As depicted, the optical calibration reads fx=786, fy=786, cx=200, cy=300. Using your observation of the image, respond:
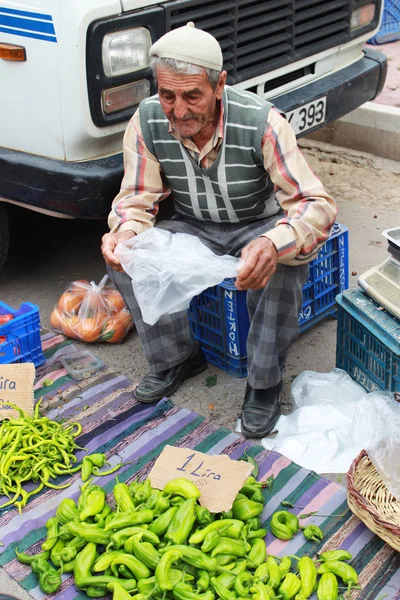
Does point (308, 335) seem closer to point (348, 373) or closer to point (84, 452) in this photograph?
point (348, 373)

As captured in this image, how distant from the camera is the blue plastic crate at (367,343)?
120 inches

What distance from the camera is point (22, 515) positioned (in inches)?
114

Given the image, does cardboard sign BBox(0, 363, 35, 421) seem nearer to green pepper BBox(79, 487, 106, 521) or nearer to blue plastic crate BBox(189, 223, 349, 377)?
green pepper BBox(79, 487, 106, 521)

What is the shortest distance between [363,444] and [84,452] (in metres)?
1.13

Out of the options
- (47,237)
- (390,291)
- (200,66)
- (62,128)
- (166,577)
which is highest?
(200,66)

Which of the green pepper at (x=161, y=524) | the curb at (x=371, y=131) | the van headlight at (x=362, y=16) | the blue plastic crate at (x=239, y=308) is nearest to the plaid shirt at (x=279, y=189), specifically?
the blue plastic crate at (x=239, y=308)

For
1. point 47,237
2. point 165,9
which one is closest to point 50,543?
point 165,9

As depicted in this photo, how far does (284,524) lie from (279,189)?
4.20 feet

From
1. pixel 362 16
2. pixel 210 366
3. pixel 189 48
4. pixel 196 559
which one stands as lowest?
pixel 210 366

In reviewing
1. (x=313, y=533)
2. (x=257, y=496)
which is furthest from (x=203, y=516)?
(x=313, y=533)

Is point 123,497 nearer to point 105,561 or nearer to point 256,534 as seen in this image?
point 105,561

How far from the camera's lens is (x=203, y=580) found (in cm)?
240

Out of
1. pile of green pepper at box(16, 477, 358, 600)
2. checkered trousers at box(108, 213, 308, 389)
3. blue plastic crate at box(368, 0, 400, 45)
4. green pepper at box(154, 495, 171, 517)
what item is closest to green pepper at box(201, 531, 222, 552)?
pile of green pepper at box(16, 477, 358, 600)

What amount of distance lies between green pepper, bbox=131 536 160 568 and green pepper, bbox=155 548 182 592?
0.05 meters
